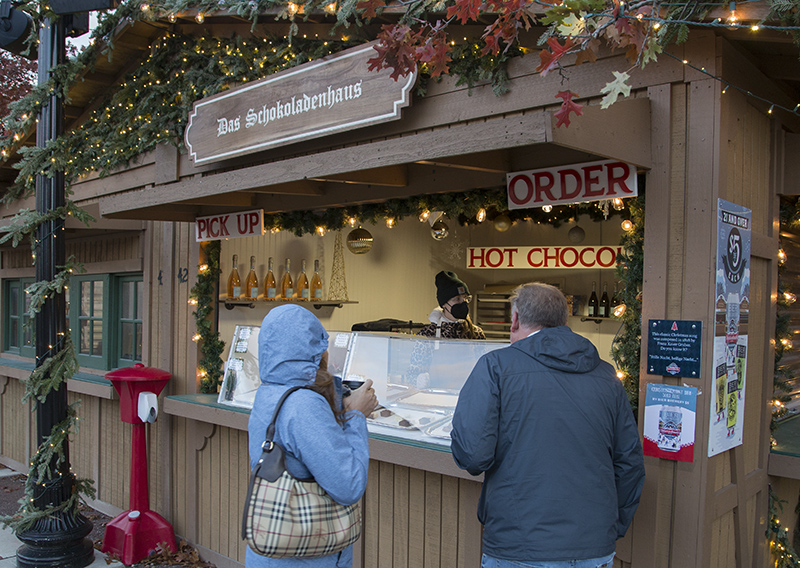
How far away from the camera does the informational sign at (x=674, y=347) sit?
3.13 metres

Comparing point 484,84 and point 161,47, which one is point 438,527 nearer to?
point 484,84

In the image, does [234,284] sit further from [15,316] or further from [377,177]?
[15,316]

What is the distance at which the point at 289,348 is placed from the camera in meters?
2.37

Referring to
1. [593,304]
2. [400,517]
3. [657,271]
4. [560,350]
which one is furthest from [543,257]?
[560,350]

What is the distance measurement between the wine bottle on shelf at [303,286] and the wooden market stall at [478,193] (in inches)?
21.1

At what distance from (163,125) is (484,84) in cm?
341

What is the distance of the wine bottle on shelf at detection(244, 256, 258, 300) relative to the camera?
6.40 meters

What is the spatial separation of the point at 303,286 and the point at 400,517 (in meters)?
3.45

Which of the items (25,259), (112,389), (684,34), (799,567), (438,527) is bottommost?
(799,567)

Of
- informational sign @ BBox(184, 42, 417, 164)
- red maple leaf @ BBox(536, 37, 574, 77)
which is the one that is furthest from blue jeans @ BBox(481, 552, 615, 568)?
informational sign @ BBox(184, 42, 417, 164)

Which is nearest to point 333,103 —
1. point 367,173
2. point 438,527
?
point 367,173

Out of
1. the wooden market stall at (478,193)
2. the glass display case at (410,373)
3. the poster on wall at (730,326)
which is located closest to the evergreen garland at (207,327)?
the wooden market stall at (478,193)

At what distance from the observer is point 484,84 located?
13.1 ft

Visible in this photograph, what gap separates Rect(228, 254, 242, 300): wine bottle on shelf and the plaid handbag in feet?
13.4
